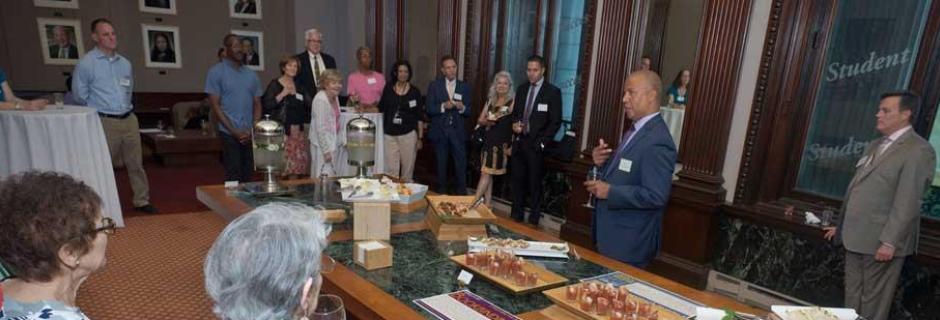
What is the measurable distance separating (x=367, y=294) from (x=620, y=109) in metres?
3.15

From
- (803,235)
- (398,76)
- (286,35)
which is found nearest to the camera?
(803,235)

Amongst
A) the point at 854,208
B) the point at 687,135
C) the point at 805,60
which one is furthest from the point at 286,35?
the point at 854,208

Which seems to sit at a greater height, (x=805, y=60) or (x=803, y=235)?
(x=805, y=60)

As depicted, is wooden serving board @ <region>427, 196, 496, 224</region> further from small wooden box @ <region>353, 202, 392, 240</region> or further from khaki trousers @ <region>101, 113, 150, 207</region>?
khaki trousers @ <region>101, 113, 150, 207</region>

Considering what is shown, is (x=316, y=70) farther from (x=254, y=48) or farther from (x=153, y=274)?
(x=254, y=48)

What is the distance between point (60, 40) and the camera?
7172 millimetres

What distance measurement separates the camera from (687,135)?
12.2 ft

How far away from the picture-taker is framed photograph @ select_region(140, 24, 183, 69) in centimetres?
781

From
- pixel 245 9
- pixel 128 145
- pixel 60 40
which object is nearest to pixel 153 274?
pixel 128 145

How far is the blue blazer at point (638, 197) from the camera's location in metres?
2.23

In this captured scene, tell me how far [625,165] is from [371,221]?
3.75 feet

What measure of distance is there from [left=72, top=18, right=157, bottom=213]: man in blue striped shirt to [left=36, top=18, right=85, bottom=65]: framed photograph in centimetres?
394

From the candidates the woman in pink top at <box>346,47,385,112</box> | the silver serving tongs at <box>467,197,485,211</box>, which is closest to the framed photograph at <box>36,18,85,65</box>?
the woman in pink top at <box>346,47,385,112</box>

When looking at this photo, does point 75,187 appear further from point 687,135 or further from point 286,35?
point 286,35
